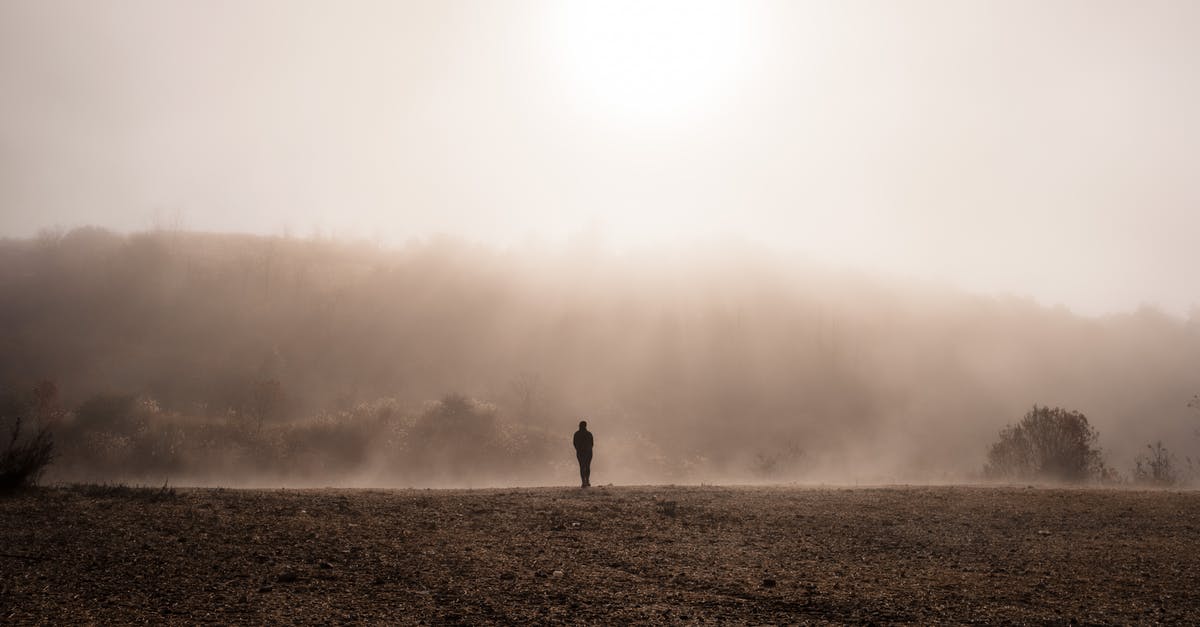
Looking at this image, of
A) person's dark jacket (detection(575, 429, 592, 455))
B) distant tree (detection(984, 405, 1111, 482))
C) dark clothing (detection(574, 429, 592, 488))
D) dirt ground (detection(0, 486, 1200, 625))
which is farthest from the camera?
distant tree (detection(984, 405, 1111, 482))

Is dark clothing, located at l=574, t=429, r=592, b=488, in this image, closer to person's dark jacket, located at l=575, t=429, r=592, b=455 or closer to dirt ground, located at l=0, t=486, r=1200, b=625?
person's dark jacket, located at l=575, t=429, r=592, b=455

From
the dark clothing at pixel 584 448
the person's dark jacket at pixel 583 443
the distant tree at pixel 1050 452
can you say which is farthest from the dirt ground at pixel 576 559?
the distant tree at pixel 1050 452

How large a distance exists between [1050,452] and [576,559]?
90.2 ft

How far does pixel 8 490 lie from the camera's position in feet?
46.4

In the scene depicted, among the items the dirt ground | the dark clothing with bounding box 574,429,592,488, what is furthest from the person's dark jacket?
the dirt ground

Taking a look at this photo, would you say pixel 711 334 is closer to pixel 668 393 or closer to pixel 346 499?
pixel 668 393

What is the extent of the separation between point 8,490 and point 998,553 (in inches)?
732

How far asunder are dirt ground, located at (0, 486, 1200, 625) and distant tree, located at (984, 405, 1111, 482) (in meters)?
14.8

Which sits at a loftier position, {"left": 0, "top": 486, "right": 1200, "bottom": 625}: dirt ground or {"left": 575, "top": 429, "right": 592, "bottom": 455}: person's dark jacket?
{"left": 575, "top": 429, "right": 592, "bottom": 455}: person's dark jacket

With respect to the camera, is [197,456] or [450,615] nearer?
[450,615]

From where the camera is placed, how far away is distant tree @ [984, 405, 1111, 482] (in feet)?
96.9

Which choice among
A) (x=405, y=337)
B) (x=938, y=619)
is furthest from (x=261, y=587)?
(x=405, y=337)

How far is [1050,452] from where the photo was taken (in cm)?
3045

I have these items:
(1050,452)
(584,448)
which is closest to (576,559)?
(584,448)
